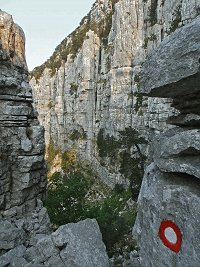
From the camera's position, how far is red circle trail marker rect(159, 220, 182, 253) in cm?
775

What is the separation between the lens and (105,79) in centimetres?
6550

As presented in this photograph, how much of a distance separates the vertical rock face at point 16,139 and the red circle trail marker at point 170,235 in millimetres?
13659

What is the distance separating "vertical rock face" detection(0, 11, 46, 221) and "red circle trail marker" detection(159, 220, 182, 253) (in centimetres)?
→ 1366

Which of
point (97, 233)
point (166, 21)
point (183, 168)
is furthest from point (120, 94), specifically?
point (183, 168)

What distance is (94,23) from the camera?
74625mm

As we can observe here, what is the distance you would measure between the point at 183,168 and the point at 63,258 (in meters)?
6.88

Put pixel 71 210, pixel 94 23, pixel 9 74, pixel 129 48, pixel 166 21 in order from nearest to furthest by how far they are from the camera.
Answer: pixel 9 74 < pixel 71 210 < pixel 166 21 < pixel 129 48 < pixel 94 23

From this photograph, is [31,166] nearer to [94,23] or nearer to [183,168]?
[183,168]

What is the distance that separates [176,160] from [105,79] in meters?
58.9

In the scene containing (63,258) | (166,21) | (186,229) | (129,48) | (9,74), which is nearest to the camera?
(186,229)

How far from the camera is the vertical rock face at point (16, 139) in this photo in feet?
64.0

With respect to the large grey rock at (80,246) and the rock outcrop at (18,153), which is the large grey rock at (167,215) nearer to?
the large grey rock at (80,246)

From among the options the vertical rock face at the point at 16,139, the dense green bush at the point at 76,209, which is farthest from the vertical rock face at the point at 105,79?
the vertical rock face at the point at 16,139

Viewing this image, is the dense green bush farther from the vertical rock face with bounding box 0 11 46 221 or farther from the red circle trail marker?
the red circle trail marker
